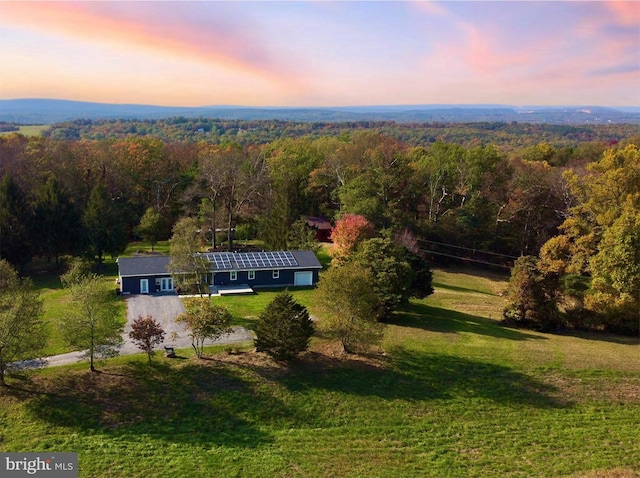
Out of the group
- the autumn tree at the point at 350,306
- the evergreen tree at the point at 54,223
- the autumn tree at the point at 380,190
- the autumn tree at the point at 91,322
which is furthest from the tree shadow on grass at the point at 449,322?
the evergreen tree at the point at 54,223

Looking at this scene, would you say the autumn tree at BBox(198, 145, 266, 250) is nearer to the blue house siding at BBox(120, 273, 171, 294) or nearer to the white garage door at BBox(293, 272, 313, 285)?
the white garage door at BBox(293, 272, 313, 285)

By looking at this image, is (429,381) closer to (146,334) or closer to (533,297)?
(533,297)

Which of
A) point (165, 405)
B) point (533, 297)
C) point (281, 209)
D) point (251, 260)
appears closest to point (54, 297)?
point (251, 260)

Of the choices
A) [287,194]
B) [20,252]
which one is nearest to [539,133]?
[287,194]

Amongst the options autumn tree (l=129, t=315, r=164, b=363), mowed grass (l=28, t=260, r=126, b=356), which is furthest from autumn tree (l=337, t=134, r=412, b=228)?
autumn tree (l=129, t=315, r=164, b=363)

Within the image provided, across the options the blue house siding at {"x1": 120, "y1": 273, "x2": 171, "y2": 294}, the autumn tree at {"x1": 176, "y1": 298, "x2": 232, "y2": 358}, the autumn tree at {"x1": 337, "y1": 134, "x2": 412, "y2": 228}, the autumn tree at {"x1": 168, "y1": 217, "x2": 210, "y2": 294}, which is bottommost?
the blue house siding at {"x1": 120, "y1": 273, "x2": 171, "y2": 294}

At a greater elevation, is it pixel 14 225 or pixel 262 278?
pixel 14 225

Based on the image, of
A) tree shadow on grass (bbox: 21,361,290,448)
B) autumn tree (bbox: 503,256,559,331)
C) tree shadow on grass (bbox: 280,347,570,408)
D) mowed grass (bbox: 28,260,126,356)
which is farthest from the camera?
autumn tree (bbox: 503,256,559,331)

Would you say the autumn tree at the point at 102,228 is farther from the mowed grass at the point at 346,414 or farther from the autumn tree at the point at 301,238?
the mowed grass at the point at 346,414
